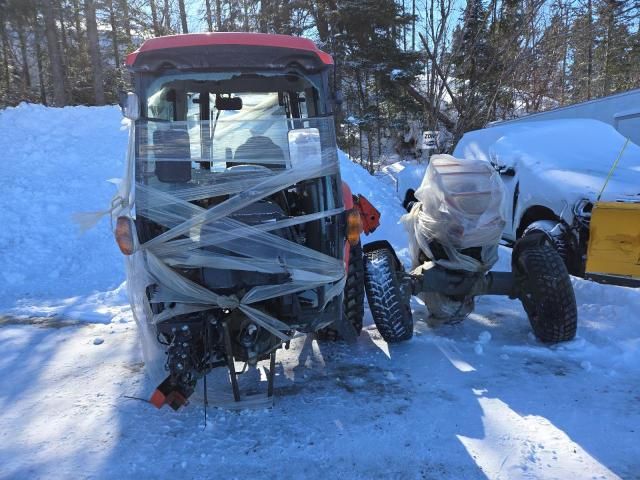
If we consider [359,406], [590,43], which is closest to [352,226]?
[359,406]

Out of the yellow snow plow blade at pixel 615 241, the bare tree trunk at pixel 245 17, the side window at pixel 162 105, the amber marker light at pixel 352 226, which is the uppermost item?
the bare tree trunk at pixel 245 17

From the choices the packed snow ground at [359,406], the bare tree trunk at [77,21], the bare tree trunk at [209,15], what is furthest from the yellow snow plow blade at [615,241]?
the bare tree trunk at [77,21]

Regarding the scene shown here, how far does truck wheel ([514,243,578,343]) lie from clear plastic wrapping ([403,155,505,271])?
33 centimetres

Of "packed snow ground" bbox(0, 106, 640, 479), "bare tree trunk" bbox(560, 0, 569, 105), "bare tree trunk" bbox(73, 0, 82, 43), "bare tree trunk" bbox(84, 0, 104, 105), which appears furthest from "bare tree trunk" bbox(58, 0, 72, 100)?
"packed snow ground" bbox(0, 106, 640, 479)

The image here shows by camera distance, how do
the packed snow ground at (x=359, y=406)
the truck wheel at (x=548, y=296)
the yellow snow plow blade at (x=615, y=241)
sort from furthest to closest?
1. the yellow snow plow blade at (x=615, y=241)
2. the truck wheel at (x=548, y=296)
3. the packed snow ground at (x=359, y=406)

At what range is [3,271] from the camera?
6922 millimetres

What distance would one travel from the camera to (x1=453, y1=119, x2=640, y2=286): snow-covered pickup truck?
536 centimetres

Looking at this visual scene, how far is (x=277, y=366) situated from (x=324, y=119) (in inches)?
76.0

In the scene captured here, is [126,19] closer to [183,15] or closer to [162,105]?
[183,15]

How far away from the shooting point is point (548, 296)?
4.19 metres

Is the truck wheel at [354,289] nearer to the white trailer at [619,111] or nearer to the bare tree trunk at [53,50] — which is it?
the white trailer at [619,111]

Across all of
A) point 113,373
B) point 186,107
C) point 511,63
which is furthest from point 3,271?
point 511,63

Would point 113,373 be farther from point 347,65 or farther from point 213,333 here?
point 347,65

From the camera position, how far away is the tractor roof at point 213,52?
2.97 m
